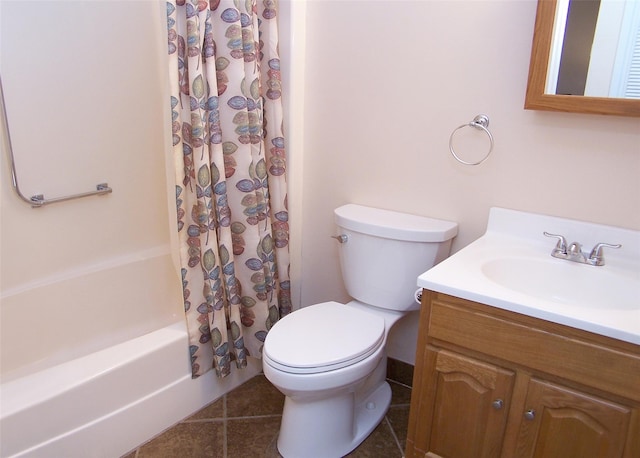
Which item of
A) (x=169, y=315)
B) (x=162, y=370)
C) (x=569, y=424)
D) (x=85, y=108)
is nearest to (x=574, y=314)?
(x=569, y=424)

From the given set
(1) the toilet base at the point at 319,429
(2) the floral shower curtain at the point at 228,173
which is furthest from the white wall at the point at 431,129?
(1) the toilet base at the point at 319,429

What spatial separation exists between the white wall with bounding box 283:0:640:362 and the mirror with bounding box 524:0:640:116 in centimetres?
7

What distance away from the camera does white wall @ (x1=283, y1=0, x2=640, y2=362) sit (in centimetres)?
152

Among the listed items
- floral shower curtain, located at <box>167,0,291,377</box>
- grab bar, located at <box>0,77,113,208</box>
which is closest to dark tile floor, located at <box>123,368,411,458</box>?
floral shower curtain, located at <box>167,0,291,377</box>

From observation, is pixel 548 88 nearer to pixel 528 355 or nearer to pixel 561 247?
pixel 561 247

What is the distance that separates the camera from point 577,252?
148cm

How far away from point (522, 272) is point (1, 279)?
2009mm

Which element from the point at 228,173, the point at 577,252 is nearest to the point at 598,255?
the point at 577,252

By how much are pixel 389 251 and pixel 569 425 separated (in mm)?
778

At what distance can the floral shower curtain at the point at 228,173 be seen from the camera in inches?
63.5

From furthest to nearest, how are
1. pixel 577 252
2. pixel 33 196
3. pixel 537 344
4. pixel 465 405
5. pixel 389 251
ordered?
pixel 33 196 < pixel 389 251 < pixel 577 252 < pixel 465 405 < pixel 537 344

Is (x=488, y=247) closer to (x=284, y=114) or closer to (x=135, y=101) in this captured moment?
(x=284, y=114)

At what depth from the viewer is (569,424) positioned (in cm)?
121

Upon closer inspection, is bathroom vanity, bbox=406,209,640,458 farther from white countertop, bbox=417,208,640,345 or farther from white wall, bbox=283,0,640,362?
white wall, bbox=283,0,640,362
